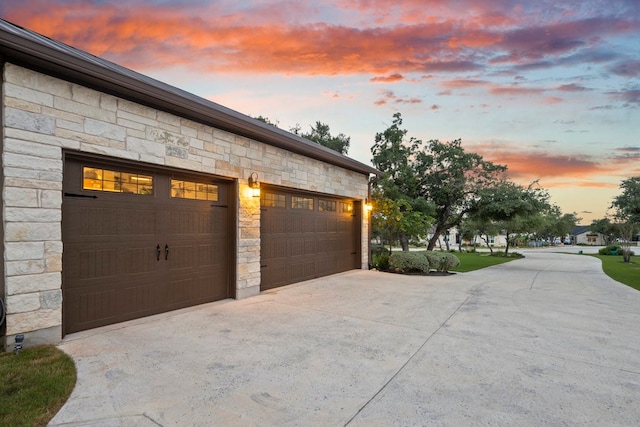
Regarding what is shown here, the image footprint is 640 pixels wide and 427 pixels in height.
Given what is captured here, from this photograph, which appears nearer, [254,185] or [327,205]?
[254,185]

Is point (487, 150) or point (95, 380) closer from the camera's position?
point (95, 380)

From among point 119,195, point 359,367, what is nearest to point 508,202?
point 359,367

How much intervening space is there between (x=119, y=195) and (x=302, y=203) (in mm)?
4657

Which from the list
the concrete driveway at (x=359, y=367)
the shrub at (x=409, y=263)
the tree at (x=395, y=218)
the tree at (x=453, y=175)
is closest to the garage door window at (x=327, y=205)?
the tree at (x=395, y=218)

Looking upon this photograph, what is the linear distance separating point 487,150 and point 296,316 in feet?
49.3

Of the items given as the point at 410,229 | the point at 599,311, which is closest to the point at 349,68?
the point at 410,229

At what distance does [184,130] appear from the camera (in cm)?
526

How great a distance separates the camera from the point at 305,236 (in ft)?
27.7

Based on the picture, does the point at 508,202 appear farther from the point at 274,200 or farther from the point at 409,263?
the point at 274,200

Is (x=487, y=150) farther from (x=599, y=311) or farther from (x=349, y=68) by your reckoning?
(x=599, y=311)

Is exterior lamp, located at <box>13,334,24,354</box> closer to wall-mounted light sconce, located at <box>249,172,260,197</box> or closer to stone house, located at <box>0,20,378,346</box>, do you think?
stone house, located at <box>0,20,378,346</box>

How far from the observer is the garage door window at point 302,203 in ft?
26.5

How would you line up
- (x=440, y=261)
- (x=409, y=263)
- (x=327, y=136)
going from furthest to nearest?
(x=327, y=136)
(x=440, y=261)
(x=409, y=263)

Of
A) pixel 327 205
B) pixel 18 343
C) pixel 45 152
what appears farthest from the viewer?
pixel 327 205
